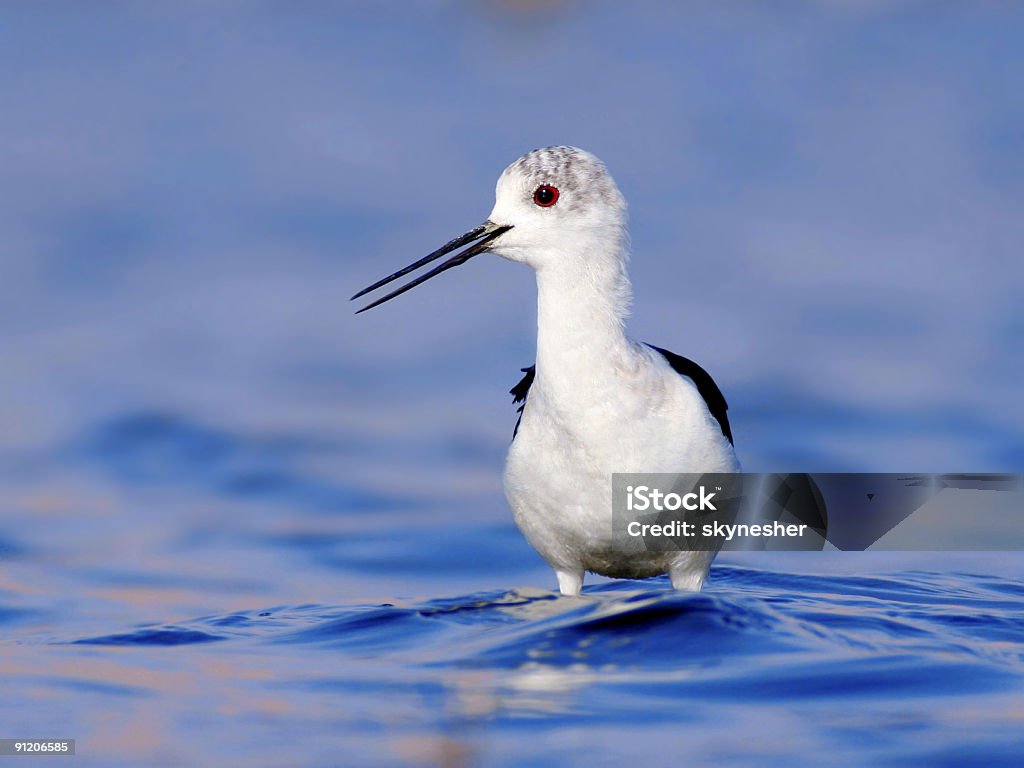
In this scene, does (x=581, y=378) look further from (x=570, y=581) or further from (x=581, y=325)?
(x=570, y=581)

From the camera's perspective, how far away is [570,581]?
10023 mm

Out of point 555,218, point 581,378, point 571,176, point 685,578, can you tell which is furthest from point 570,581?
point 571,176

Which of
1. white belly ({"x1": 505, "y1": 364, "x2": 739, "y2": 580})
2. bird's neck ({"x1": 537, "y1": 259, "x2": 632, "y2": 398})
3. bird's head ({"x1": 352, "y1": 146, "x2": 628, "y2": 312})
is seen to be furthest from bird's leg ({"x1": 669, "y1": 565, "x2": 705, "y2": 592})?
bird's head ({"x1": 352, "y1": 146, "x2": 628, "y2": 312})

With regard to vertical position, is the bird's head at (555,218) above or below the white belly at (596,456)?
above

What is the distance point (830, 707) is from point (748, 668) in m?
0.70

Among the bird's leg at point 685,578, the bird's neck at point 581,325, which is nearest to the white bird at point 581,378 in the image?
the bird's neck at point 581,325

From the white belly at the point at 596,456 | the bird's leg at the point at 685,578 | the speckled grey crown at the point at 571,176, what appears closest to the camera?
the white belly at the point at 596,456

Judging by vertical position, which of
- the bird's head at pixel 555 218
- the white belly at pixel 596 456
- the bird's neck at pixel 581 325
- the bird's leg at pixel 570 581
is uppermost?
the bird's head at pixel 555 218

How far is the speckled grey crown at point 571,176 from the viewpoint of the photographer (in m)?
9.46

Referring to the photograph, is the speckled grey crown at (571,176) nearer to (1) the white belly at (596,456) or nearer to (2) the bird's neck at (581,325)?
(2) the bird's neck at (581,325)

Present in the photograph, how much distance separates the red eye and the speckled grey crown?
0.08 ft

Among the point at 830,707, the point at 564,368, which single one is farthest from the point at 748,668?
the point at 564,368

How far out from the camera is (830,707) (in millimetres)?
7926

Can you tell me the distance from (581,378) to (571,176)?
44.3 inches
